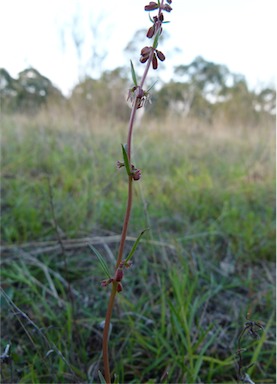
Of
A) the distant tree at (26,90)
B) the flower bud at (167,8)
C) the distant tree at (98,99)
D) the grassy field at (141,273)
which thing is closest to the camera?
the flower bud at (167,8)

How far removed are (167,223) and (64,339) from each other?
0.91 meters

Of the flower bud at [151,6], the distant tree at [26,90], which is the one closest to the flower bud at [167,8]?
the flower bud at [151,6]

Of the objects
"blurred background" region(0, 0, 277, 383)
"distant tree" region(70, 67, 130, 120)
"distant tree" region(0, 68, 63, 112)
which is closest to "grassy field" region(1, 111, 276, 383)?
"blurred background" region(0, 0, 277, 383)

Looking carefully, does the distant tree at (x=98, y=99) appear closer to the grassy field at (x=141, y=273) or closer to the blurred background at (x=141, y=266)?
the blurred background at (x=141, y=266)

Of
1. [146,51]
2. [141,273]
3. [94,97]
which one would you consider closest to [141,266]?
[141,273]

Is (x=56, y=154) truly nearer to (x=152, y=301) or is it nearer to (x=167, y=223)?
(x=167, y=223)

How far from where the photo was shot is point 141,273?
128cm

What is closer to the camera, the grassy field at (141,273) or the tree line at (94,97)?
the grassy field at (141,273)

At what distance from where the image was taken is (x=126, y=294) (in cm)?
120

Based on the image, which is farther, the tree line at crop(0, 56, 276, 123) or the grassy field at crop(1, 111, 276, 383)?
the tree line at crop(0, 56, 276, 123)

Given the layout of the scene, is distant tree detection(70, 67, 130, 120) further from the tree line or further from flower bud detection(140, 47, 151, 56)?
flower bud detection(140, 47, 151, 56)

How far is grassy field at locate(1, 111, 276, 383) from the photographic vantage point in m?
0.92

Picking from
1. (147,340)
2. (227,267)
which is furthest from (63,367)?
(227,267)

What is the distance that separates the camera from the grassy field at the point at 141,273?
92 cm
